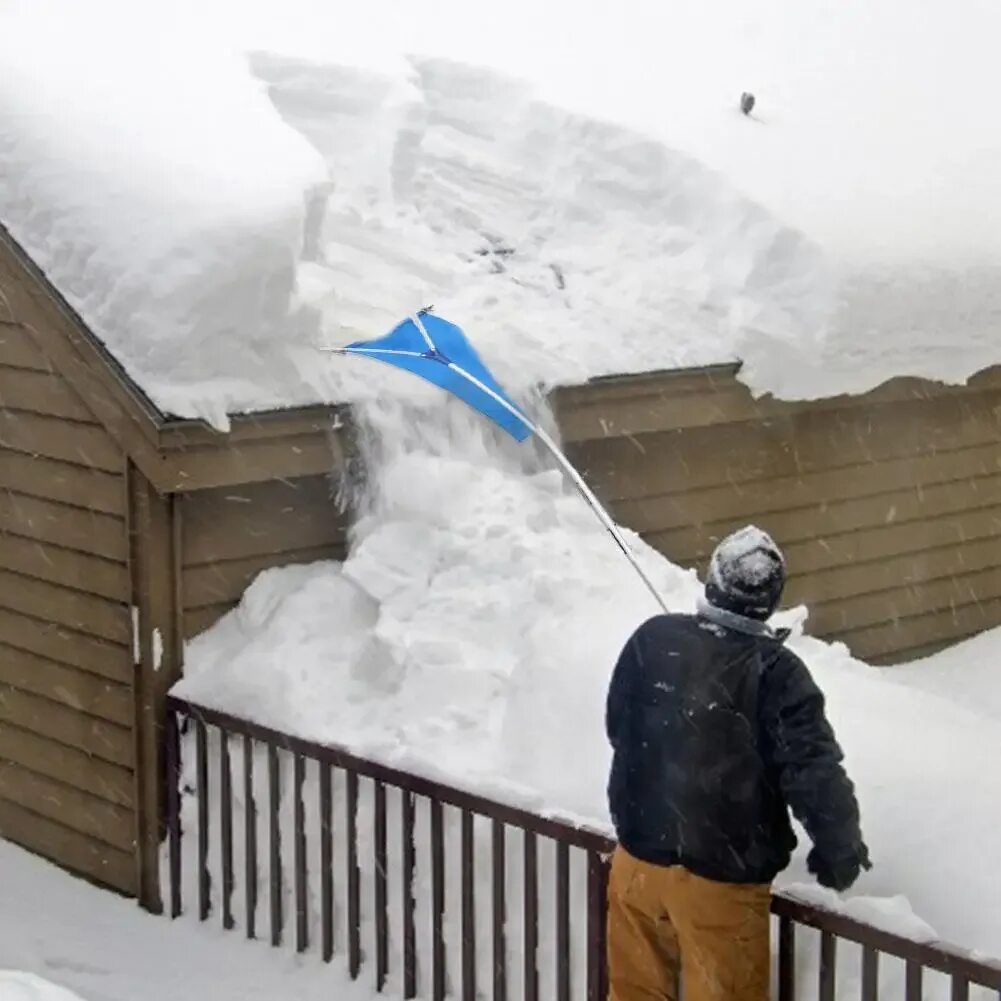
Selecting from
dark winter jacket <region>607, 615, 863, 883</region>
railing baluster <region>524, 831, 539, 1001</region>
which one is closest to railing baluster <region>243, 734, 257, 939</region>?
railing baluster <region>524, 831, 539, 1001</region>

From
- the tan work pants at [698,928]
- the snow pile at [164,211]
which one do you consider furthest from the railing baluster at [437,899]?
the snow pile at [164,211]

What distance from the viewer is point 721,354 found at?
7531mm

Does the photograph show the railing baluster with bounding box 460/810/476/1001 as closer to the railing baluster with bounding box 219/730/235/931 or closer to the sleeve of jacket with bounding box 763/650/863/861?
the railing baluster with bounding box 219/730/235/931

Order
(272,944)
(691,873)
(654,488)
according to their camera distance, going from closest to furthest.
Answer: (691,873)
(272,944)
(654,488)

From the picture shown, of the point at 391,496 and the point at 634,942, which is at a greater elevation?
the point at 391,496

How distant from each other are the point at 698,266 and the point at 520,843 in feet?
12.7

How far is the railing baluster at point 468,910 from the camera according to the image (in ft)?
16.9

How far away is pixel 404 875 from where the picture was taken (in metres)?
5.41

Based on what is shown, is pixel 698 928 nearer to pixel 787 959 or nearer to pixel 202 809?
pixel 787 959

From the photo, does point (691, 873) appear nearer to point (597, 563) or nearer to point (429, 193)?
point (597, 563)

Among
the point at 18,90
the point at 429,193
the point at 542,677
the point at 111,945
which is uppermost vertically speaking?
the point at 18,90

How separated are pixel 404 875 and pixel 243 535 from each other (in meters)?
1.57

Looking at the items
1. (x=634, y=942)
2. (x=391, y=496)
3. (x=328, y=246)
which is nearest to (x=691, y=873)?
(x=634, y=942)

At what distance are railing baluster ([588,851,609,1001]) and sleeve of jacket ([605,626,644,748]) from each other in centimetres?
54
